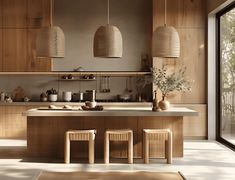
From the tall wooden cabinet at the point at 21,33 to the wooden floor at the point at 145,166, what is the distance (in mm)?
2448

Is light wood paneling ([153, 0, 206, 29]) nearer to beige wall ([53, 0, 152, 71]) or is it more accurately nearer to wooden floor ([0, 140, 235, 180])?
beige wall ([53, 0, 152, 71])

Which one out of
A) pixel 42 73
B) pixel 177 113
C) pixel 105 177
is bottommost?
pixel 105 177

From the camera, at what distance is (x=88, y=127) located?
Answer: 283 inches

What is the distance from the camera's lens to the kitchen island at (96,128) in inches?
282

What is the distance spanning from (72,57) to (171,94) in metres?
2.27

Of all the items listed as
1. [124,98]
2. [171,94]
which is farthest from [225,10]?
[124,98]

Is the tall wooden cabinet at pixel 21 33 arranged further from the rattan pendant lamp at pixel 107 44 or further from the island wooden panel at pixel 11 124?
the rattan pendant lamp at pixel 107 44

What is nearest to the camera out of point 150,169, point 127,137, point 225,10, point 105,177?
point 105,177

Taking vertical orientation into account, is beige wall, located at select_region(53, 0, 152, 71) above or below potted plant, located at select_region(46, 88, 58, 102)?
above

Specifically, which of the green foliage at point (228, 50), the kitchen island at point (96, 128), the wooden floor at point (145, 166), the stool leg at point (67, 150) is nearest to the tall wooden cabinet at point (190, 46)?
the green foliage at point (228, 50)

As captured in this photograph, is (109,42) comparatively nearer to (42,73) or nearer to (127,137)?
(127,137)

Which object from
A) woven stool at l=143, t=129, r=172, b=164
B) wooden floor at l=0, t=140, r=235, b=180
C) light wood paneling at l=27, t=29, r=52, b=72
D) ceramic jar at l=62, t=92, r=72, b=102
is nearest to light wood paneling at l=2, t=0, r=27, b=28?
light wood paneling at l=27, t=29, r=52, b=72

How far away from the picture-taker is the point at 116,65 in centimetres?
1020

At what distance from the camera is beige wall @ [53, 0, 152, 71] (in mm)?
10180
